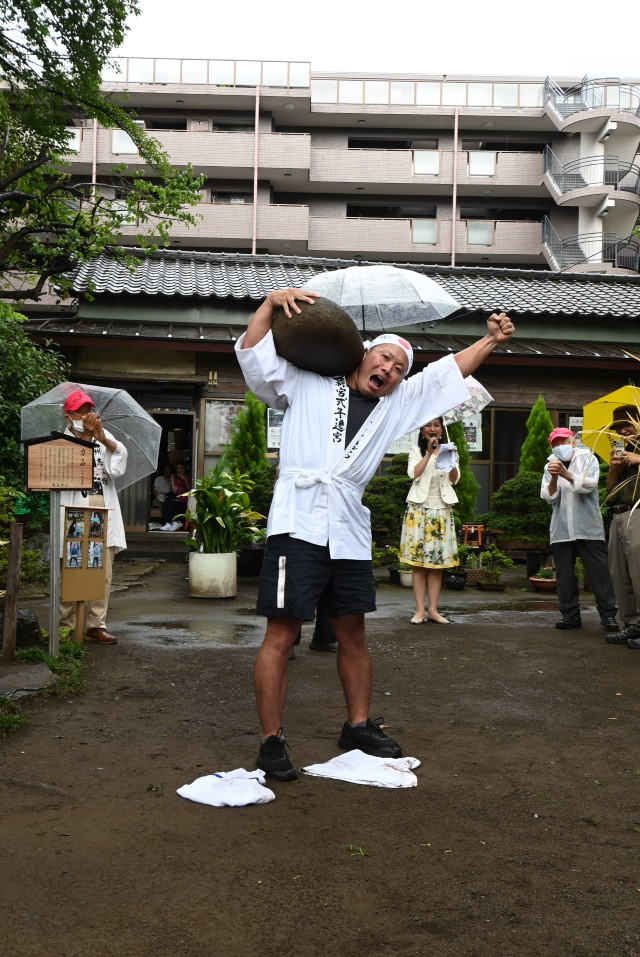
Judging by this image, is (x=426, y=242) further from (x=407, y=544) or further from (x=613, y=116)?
(x=407, y=544)

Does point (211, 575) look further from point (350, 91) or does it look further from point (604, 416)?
point (350, 91)

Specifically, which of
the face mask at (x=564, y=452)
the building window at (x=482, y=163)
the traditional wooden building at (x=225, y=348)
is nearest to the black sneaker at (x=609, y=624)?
the face mask at (x=564, y=452)

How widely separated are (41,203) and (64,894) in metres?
9.42

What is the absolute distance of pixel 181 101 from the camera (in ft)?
103

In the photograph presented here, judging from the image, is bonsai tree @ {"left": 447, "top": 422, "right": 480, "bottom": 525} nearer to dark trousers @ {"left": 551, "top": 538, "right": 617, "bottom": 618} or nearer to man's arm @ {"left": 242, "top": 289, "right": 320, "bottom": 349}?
dark trousers @ {"left": 551, "top": 538, "right": 617, "bottom": 618}

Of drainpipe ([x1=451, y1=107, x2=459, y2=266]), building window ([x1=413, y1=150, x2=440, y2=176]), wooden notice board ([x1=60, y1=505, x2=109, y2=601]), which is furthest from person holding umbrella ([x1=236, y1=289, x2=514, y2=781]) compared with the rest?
building window ([x1=413, y1=150, x2=440, y2=176])

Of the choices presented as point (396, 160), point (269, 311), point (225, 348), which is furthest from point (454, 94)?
point (269, 311)

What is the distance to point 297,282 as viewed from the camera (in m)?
16.8

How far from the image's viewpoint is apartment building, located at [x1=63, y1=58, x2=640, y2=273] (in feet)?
99.0

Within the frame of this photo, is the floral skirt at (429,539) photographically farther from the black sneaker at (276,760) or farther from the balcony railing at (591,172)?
the balcony railing at (591,172)

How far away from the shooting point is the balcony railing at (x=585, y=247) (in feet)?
100

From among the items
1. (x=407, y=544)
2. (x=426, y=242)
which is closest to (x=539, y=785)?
(x=407, y=544)

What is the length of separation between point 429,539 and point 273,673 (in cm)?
471

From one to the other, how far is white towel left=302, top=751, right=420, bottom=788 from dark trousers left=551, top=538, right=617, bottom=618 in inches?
182
